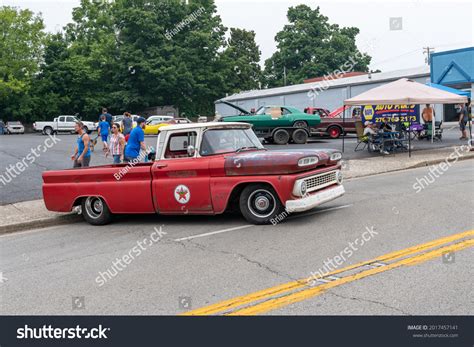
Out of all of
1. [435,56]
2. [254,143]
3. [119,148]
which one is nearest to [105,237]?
[254,143]

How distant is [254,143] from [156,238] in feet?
8.13

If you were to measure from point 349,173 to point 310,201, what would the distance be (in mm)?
6904

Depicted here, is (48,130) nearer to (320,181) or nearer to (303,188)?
(320,181)

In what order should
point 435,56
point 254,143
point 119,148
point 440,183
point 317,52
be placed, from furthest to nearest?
point 317,52, point 435,56, point 119,148, point 440,183, point 254,143

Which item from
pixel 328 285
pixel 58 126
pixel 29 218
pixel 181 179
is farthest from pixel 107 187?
pixel 58 126

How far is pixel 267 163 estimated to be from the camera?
770cm

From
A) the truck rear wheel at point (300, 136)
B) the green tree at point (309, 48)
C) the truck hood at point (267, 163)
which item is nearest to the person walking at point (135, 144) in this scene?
the truck hood at point (267, 163)

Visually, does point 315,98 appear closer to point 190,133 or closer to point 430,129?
point 430,129

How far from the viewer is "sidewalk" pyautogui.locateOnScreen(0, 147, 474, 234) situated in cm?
958

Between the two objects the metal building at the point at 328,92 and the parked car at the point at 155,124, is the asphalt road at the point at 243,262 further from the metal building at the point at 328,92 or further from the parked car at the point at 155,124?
the metal building at the point at 328,92

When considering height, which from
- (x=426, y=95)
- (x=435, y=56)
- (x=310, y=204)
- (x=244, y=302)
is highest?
(x=435, y=56)

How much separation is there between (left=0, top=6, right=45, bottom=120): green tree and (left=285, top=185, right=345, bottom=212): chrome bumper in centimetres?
4669

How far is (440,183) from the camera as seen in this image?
11.5 m

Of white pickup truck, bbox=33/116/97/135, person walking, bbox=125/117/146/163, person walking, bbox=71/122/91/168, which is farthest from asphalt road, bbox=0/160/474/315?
white pickup truck, bbox=33/116/97/135
